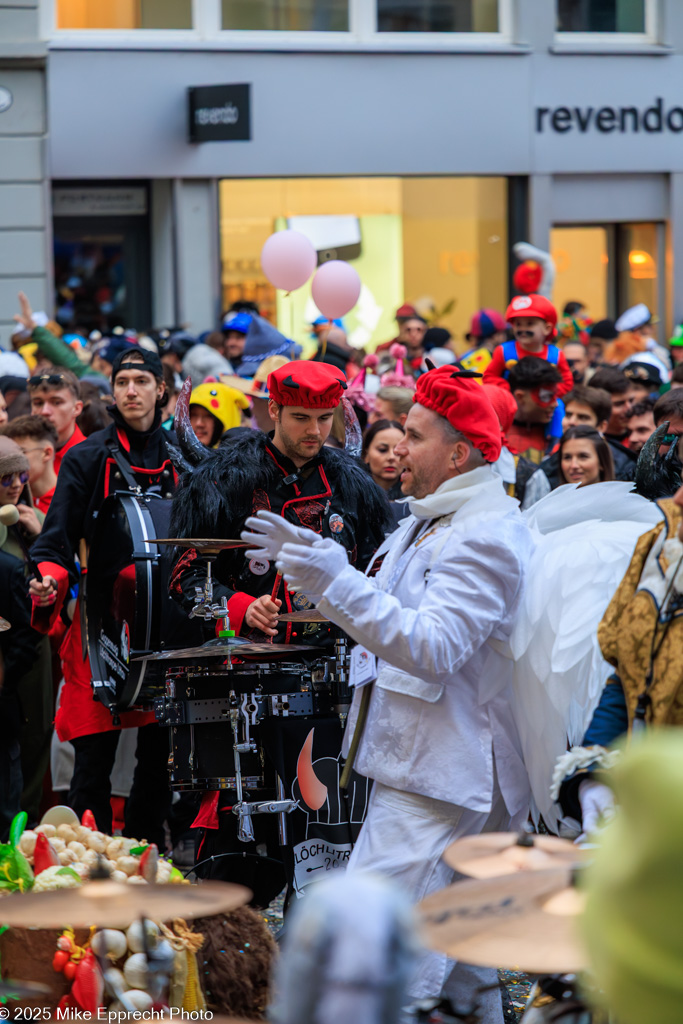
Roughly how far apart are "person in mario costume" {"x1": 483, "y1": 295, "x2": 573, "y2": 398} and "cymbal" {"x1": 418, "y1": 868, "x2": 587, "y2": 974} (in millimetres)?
6110

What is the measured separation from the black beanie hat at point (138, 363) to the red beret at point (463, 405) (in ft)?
7.78

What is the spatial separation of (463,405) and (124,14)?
38.5 feet

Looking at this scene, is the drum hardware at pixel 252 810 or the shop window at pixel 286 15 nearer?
the drum hardware at pixel 252 810

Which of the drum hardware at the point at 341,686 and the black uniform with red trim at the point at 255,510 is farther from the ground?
the black uniform with red trim at the point at 255,510

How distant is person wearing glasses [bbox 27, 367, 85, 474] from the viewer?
652cm

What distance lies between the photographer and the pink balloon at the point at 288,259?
9.15 metres

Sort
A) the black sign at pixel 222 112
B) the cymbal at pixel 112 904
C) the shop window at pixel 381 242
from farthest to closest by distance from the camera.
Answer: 1. the shop window at pixel 381 242
2. the black sign at pixel 222 112
3. the cymbal at pixel 112 904

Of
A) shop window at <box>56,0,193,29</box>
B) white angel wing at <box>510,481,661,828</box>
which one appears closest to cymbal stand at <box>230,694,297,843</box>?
white angel wing at <box>510,481,661,828</box>

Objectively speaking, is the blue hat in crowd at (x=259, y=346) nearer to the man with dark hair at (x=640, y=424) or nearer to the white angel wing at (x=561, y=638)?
the man with dark hair at (x=640, y=424)

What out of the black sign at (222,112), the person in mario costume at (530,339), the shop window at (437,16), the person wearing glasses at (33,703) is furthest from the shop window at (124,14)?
the person wearing glasses at (33,703)

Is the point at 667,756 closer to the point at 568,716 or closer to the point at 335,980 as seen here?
the point at 335,980

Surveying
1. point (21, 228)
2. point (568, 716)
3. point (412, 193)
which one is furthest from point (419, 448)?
point (412, 193)

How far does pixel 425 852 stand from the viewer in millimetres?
3488

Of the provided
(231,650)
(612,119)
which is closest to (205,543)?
(231,650)
